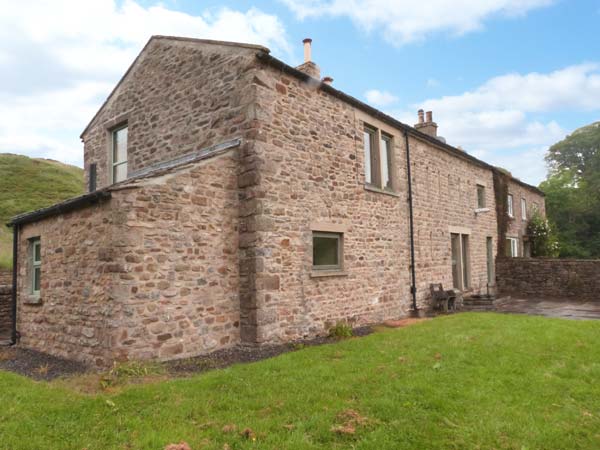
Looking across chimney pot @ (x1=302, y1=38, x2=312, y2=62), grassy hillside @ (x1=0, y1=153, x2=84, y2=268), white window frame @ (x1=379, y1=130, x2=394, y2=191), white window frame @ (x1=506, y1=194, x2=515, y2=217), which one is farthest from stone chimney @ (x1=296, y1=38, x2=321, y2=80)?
grassy hillside @ (x1=0, y1=153, x2=84, y2=268)

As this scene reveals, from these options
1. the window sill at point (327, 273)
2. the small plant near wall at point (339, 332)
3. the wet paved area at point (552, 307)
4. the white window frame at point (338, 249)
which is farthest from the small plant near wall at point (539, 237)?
the small plant near wall at point (339, 332)

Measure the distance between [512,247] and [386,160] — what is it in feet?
42.0

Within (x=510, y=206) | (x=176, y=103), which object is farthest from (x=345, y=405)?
(x=510, y=206)

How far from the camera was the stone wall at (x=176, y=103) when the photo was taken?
8680 mm

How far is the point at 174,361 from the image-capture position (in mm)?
6898

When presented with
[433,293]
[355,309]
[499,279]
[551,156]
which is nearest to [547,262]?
[499,279]

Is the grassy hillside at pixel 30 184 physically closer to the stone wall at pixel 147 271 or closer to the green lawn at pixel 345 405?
the stone wall at pixel 147 271

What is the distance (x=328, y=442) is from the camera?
389cm

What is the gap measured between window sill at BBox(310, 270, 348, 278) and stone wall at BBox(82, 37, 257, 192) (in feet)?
10.8

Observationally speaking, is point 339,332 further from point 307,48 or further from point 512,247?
point 512,247

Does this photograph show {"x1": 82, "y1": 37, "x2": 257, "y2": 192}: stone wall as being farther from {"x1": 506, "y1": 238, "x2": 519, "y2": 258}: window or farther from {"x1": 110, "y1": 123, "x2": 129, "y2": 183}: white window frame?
{"x1": 506, "y1": 238, "x2": 519, "y2": 258}: window

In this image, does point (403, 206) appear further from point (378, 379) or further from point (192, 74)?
point (378, 379)

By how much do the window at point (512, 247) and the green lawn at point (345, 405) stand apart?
1516cm

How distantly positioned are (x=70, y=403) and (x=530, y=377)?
5.77 m
